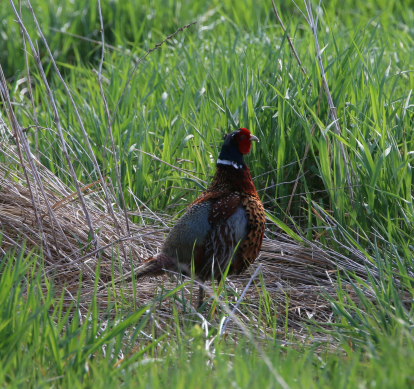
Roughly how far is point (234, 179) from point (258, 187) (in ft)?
2.31

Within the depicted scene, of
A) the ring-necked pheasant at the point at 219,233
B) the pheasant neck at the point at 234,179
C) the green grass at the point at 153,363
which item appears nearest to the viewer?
the green grass at the point at 153,363

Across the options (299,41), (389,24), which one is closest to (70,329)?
(299,41)

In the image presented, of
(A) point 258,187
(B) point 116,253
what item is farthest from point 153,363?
(A) point 258,187

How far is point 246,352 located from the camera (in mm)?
1949

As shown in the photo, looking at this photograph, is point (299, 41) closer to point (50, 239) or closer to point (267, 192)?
point (267, 192)

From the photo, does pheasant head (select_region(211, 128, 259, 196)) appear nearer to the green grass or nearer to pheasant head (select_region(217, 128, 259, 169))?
pheasant head (select_region(217, 128, 259, 169))

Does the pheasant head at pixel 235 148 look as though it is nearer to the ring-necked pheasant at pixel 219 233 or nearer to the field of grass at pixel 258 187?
the ring-necked pheasant at pixel 219 233

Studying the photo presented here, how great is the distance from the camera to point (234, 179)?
281 centimetres

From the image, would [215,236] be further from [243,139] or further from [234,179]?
[243,139]

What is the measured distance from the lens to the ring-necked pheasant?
270 cm

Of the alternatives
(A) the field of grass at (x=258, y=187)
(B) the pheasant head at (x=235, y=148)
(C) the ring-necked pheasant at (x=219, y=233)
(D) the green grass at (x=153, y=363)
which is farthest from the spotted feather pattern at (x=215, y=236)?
(D) the green grass at (x=153, y=363)

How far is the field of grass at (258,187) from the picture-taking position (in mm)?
1780

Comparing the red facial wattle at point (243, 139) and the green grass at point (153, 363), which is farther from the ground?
the red facial wattle at point (243, 139)

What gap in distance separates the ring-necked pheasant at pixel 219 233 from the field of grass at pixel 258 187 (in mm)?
302
